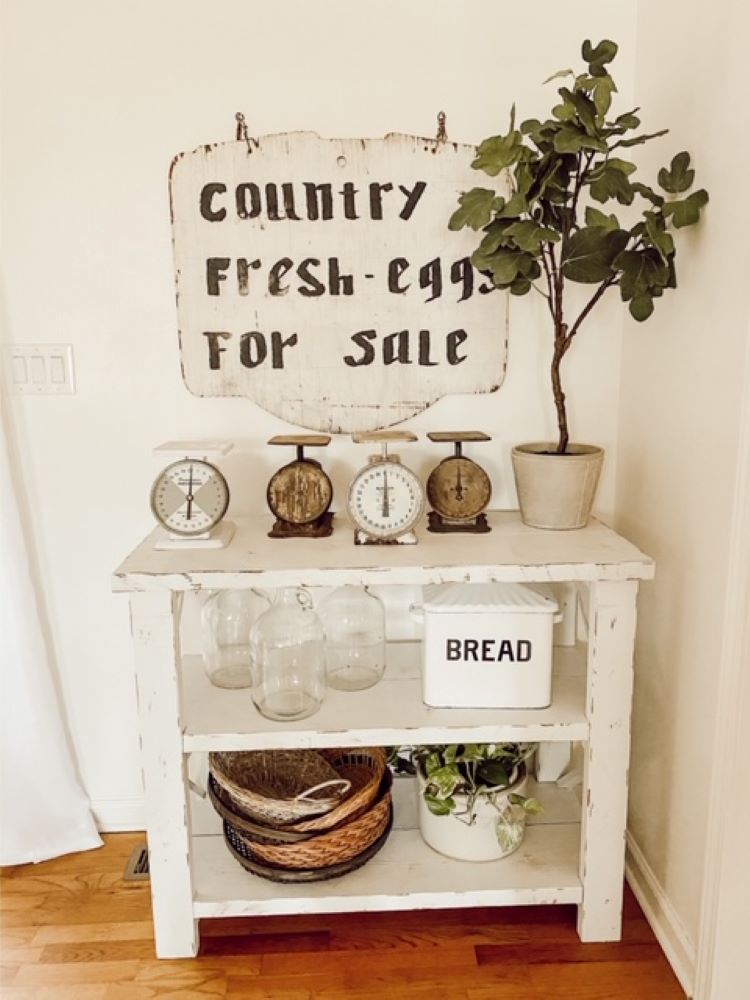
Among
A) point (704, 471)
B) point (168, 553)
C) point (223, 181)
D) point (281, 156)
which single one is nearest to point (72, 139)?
point (223, 181)

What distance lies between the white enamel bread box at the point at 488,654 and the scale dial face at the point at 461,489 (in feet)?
0.71

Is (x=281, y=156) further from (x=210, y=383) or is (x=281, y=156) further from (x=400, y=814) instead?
(x=400, y=814)

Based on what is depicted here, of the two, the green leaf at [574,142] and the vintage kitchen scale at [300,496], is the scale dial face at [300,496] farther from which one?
the green leaf at [574,142]

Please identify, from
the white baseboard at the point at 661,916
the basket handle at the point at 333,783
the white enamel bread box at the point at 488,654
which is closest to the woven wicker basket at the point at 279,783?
the basket handle at the point at 333,783

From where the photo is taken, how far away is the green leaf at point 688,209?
1.48 meters

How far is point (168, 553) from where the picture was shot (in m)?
1.63

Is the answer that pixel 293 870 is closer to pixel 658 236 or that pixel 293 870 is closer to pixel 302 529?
pixel 302 529

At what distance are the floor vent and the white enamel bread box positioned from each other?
0.85 metres

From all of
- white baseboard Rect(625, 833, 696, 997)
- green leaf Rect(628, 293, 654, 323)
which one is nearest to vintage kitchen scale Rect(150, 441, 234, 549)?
green leaf Rect(628, 293, 654, 323)

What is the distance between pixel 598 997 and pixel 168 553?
3.86ft

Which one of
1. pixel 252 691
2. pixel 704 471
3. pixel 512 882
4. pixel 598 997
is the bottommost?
pixel 598 997

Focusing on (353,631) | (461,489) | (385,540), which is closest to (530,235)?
(461,489)

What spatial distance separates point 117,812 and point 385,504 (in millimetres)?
1105

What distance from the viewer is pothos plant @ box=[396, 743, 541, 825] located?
170cm
